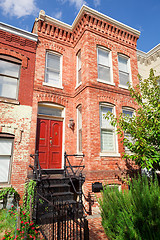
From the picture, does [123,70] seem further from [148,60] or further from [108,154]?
[108,154]

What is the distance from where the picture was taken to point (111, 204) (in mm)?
4008

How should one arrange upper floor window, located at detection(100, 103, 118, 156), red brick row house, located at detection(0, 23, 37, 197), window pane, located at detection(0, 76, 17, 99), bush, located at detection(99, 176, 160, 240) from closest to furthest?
1. bush, located at detection(99, 176, 160, 240)
2. red brick row house, located at detection(0, 23, 37, 197)
3. upper floor window, located at detection(100, 103, 118, 156)
4. window pane, located at detection(0, 76, 17, 99)

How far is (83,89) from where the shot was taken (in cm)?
830

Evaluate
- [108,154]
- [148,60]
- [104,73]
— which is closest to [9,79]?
[104,73]

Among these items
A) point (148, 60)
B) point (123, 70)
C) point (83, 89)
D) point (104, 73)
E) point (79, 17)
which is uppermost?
point (79, 17)

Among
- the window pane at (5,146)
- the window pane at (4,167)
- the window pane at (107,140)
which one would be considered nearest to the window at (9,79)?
the window pane at (5,146)

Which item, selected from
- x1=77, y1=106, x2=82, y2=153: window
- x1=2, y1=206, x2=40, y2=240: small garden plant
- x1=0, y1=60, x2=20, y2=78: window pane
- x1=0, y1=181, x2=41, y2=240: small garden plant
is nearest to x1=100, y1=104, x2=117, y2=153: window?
Answer: x1=77, y1=106, x2=82, y2=153: window

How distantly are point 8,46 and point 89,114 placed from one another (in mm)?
5498

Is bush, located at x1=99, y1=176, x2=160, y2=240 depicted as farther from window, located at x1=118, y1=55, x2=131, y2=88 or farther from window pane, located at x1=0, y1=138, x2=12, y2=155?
window, located at x1=118, y1=55, x2=131, y2=88

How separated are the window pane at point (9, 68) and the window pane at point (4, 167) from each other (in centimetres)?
413

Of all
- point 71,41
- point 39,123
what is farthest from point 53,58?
point 39,123

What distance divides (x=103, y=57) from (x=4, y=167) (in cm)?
764

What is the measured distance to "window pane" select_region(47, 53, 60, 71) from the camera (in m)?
9.54

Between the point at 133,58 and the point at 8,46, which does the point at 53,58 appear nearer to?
the point at 8,46
